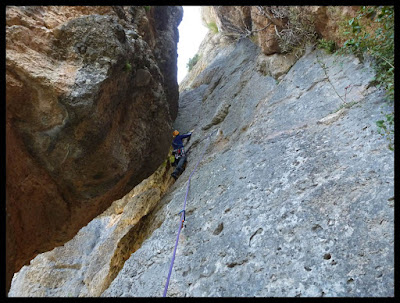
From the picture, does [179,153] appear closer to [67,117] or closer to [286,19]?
[67,117]

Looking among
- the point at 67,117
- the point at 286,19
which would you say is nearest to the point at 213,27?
the point at 286,19

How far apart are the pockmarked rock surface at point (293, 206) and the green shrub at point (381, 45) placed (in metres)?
0.19

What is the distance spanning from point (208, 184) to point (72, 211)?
2618mm

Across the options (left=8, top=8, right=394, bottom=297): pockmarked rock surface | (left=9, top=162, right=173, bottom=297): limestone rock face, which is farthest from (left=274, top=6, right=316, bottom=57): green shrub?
(left=9, top=162, right=173, bottom=297): limestone rock face

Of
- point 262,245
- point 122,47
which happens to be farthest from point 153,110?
point 262,245

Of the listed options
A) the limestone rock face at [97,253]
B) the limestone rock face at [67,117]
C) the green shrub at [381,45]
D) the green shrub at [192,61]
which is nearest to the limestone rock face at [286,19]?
the green shrub at [381,45]

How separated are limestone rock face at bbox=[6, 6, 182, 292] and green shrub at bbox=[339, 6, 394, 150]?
3.84 m

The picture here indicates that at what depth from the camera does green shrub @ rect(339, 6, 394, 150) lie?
3.69m

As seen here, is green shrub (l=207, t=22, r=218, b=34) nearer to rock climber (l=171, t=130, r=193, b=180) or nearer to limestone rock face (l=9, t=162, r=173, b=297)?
rock climber (l=171, t=130, r=193, b=180)

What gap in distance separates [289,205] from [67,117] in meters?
3.42

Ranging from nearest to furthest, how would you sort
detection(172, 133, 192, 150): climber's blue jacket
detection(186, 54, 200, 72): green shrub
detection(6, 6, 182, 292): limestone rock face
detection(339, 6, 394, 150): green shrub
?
detection(339, 6, 394, 150): green shrub < detection(6, 6, 182, 292): limestone rock face < detection(172, 133, 192, 150): climber's blue jacket < detection(186, 54, 200, 72): green shrub

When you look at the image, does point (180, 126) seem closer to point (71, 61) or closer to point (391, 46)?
point (71, 61)

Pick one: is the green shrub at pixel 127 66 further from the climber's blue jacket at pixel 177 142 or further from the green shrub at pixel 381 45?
the green shrub at pixel 381 45
